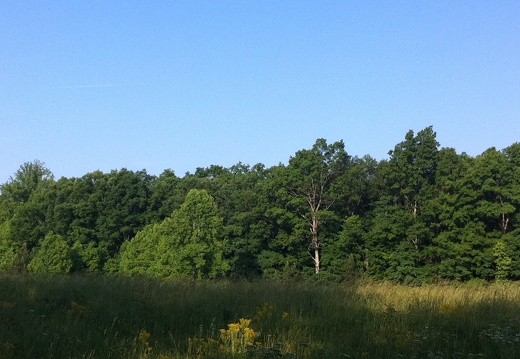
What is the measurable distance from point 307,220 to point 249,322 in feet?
152

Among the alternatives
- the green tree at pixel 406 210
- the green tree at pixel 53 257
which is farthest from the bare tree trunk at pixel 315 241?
the green tree at pixel 53 257

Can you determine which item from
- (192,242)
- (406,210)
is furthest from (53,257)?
(406,210)

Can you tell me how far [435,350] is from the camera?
5.82 m

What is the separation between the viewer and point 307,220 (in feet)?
171

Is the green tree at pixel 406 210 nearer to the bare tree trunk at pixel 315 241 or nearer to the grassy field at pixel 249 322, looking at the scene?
the bare tree trunk at pixel 315 241

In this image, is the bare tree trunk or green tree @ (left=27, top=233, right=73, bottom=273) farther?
the bare tree trunk

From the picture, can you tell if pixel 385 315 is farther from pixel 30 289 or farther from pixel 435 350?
pixel 30 289

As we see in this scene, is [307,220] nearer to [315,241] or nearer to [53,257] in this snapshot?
[315,241]

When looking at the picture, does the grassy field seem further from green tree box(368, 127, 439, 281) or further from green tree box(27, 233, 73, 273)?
green tree box(27, 233, 73, 273)

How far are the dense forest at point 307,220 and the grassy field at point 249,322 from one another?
92.8ft

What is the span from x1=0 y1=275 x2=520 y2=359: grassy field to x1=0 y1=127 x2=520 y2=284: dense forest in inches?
1114

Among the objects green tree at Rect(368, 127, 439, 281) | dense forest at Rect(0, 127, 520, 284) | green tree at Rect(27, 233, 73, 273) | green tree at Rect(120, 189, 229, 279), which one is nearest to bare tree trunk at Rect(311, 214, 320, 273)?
dense forest at Rect(0, 127, 520, 284)

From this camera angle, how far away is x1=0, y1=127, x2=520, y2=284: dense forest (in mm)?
44062

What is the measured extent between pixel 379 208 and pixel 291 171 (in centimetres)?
996
